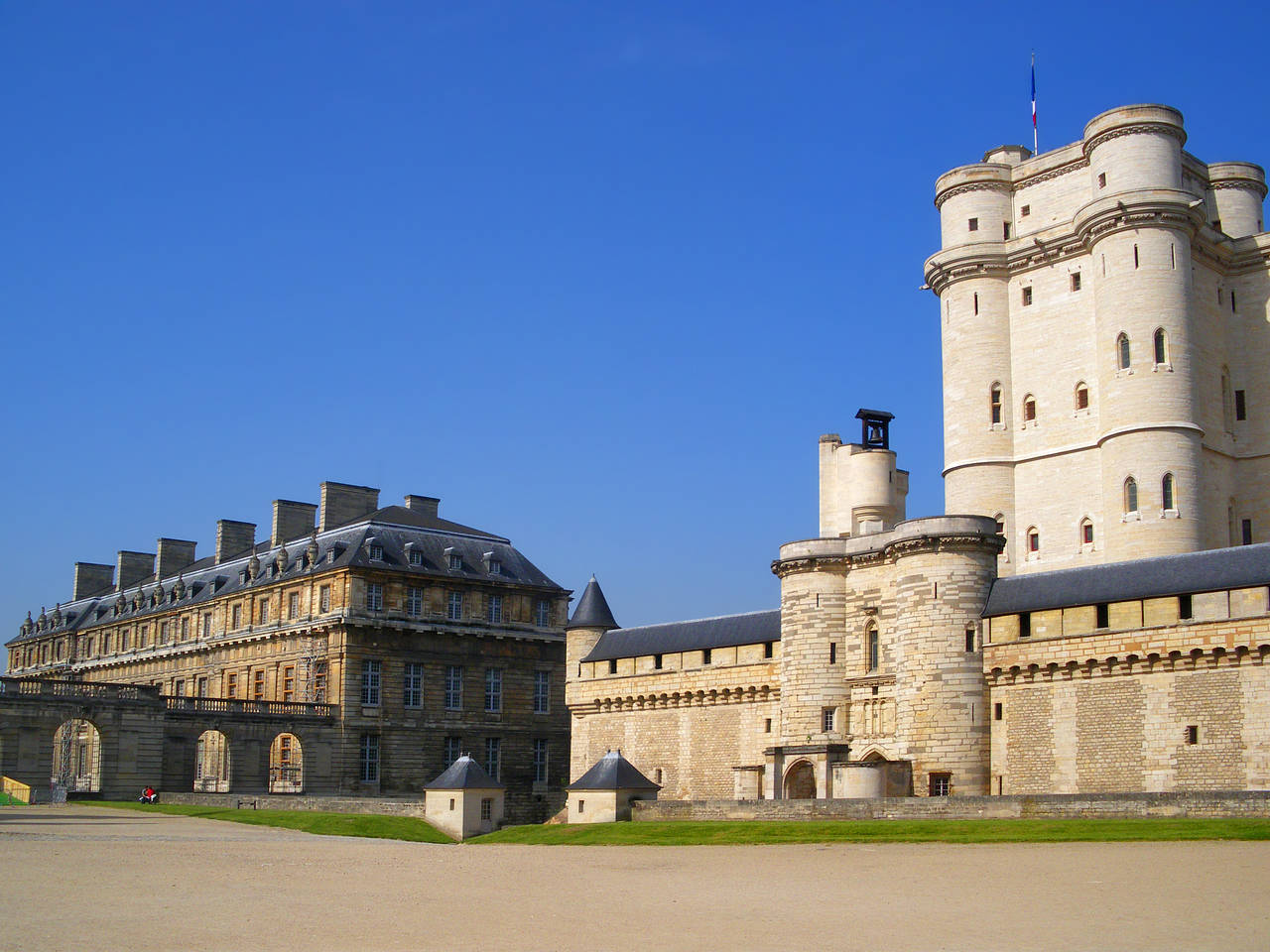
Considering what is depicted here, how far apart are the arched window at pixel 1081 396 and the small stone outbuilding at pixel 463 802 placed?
67.9 ft

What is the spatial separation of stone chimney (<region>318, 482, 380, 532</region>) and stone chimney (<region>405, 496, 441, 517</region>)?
1636mm

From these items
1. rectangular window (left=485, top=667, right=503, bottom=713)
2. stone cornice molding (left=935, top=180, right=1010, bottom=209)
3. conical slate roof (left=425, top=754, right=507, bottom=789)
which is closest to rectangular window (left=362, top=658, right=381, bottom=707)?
rectangular window (left=485, top=667, right=503, bottom=713)

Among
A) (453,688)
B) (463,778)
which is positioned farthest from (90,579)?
(463,778)

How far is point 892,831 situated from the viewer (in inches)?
1058

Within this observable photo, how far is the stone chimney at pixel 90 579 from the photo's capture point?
7656 cm

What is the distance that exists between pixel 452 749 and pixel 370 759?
347 centimetres

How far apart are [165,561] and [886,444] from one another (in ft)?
125

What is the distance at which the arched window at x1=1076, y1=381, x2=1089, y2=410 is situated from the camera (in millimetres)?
42781

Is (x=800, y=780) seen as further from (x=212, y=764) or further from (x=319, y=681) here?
(x=212, y=764)

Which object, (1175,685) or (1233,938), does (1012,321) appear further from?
(1233,938)

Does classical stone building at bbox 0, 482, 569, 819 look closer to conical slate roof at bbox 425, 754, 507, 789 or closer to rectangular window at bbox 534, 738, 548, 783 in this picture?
rectangular window at bbox 534, 738, 548, 783

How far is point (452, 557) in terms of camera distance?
55438mm

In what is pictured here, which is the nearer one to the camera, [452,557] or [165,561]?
[452,557]

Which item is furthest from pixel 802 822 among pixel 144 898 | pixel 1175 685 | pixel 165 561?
pixel 165 561
